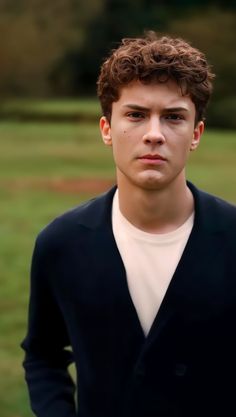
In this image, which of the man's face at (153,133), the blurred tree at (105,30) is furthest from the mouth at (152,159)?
the blurred tree at (105,30)

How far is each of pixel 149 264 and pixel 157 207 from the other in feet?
0.44

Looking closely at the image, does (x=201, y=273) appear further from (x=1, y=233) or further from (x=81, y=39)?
(x=81, y=39)

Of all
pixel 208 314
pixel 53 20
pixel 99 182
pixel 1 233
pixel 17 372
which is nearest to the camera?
pixel 208 314

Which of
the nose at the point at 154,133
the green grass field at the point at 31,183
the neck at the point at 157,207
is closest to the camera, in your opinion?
the nose at the point at 154,133

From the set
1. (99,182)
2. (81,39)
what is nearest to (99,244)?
(99,182)

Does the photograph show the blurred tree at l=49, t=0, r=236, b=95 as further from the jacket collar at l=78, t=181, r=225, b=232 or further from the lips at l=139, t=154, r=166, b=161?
the lips at l=139, t=154, r=166, b=161

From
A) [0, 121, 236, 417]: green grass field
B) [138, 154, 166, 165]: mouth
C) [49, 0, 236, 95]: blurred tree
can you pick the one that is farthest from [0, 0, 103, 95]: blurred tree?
[138, 154, 166, 165]: mouth

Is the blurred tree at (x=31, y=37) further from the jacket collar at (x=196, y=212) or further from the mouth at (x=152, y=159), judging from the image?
the mouth at (x=152, y=159)

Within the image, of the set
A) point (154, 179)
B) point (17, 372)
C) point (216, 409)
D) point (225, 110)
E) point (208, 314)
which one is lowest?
point (225, 110)

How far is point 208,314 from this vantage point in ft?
7.36

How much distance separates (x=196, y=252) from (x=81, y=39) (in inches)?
2099

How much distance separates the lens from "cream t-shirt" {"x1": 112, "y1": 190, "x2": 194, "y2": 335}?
2311 mm

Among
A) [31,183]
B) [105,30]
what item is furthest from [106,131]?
[105,30]

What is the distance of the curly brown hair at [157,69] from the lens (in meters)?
2.28
